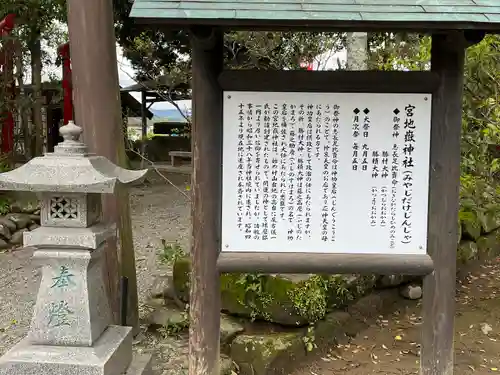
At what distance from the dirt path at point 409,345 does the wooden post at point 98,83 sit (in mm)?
2056

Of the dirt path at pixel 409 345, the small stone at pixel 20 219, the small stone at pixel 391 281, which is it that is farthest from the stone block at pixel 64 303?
the small stone at pixel 20 219

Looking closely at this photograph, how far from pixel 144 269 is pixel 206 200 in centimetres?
418

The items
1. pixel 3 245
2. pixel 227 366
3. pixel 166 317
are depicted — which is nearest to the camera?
pixel 227 366

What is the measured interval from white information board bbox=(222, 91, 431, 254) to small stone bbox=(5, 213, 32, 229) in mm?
6514

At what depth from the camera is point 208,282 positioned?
3471 mm

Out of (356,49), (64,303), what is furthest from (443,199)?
(356,49)

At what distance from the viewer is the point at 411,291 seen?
6.02m

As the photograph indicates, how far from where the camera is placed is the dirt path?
4680mm

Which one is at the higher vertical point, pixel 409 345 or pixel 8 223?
pixel 8 223

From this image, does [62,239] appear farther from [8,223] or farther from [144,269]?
[8,223]

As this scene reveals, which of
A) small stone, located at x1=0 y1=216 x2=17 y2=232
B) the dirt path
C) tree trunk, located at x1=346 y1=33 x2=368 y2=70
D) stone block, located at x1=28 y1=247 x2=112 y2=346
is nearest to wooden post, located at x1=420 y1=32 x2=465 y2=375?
the dirt path

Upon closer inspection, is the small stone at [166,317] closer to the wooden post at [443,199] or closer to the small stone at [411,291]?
the wooden post at [443,199]

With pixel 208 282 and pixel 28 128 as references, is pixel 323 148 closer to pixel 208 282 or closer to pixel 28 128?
pixel 208 282

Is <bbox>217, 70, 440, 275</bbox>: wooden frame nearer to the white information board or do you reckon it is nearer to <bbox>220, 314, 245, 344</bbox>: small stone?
the white information board
